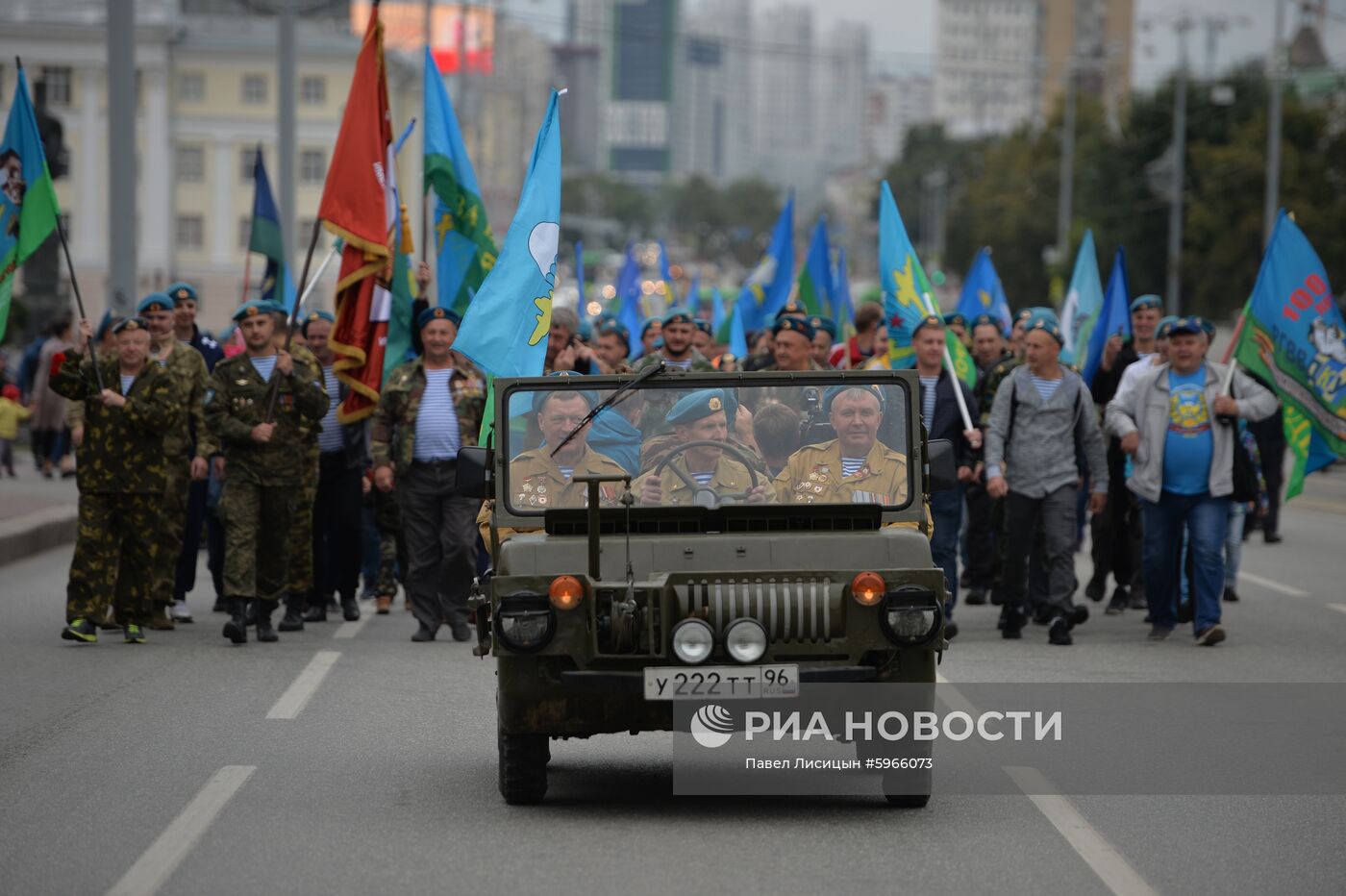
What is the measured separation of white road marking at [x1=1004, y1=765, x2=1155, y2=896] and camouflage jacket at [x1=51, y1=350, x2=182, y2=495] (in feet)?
19.9

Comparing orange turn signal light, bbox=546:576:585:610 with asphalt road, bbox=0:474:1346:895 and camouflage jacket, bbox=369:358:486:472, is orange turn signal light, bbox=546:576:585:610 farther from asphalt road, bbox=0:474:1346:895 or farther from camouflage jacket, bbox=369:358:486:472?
camouflage jacket, bbox=369:358:486:472

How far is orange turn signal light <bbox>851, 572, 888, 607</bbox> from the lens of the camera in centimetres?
749

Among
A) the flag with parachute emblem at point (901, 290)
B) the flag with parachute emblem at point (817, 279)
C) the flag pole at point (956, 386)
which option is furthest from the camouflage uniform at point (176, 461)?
the flag with parachute emblem at point (817, 279)

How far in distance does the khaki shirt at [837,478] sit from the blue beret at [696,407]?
14.3 inches

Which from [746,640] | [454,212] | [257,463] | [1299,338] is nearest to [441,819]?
[746,640]

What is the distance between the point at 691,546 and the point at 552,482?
82 cm

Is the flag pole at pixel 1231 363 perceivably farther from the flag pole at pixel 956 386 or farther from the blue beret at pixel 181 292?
the blue beret at pixel 181 292

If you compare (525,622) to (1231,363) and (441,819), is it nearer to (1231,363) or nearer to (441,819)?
(441,819)

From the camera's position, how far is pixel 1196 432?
44.6ft

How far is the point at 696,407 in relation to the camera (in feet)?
27.3

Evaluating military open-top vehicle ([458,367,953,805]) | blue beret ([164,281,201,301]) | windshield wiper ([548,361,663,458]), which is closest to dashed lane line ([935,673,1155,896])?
military open-top vehicle ([458,367,953,805])

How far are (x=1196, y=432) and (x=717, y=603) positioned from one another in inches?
271

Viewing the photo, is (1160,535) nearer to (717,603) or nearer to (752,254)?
(717,603)

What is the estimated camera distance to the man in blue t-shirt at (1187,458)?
13500 millimetres
